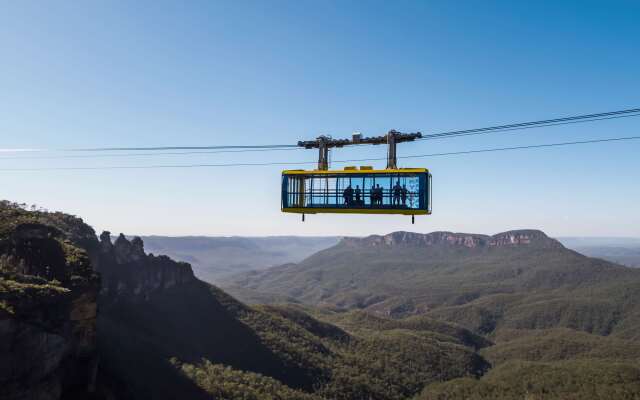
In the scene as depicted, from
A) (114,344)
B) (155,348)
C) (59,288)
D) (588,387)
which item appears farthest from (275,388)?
(588,387)

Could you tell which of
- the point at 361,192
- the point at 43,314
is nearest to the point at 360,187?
the point at 361,192

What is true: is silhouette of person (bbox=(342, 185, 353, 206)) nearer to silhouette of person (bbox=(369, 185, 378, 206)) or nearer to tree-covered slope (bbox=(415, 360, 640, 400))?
silhouette of person (bbox=(369, 185, 378, 206))

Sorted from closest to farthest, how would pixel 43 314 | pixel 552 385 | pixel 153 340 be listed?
pixel 43 314 < pixel 153 340 < pixel 552 385

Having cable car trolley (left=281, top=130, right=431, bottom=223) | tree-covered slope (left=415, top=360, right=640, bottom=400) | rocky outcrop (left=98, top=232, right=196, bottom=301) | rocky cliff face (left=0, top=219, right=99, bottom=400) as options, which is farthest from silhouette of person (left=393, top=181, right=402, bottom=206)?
tree-covered slope (left=415, top=360, right=640, bottom=400)

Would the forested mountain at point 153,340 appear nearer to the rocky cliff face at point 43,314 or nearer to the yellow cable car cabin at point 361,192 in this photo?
the rocky cliff face at point 43,314

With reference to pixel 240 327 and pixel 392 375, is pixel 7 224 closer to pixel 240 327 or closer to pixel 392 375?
pixel 240 327

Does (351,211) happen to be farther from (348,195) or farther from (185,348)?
(185,348)
